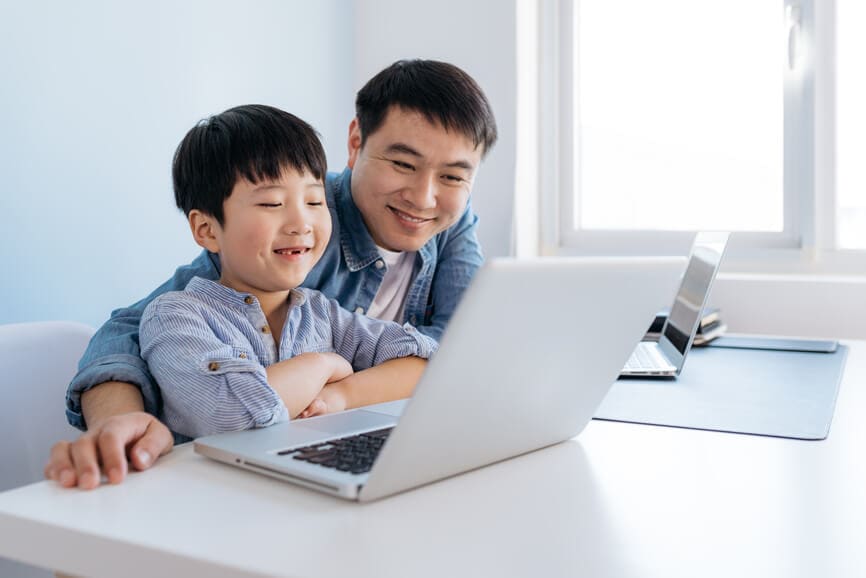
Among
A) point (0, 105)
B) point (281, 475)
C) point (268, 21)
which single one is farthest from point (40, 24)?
point (281, 475)

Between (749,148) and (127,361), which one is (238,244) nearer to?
(127,361)

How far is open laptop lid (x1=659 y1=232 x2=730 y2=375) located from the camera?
1.29 m

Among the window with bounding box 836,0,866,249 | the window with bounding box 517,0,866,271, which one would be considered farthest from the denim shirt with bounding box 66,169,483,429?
the window with bounding box 836,0,866,249

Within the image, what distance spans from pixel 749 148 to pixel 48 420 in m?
1.78

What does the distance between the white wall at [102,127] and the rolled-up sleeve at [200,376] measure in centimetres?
65

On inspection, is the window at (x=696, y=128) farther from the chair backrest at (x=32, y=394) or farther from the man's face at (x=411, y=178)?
the chair backrest at (x=32, y=394)

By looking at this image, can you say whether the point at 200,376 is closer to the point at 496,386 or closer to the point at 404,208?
the point at 496,386

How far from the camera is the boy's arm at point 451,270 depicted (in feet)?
4.66

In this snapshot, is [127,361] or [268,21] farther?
[268,21]

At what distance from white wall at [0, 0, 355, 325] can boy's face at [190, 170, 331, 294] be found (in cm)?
59

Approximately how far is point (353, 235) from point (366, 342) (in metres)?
0.25

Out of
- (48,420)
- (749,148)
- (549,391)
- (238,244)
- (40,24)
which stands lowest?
(48,420)

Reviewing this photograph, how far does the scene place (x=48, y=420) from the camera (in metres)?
1.18

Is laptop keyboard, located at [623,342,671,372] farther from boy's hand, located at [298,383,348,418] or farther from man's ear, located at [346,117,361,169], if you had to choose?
man's ear, located at [346,117,361,169]
